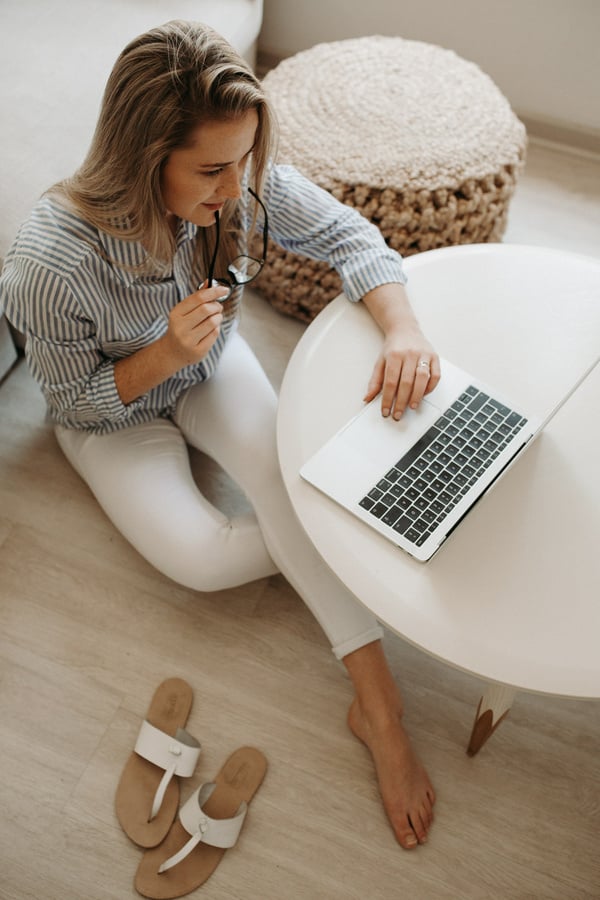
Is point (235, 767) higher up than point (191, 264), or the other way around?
point (191, 264)

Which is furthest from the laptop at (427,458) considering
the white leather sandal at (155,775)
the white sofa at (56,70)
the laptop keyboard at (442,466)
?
the white sofa at (56,70)

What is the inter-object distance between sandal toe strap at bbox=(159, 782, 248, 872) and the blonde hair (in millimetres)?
799


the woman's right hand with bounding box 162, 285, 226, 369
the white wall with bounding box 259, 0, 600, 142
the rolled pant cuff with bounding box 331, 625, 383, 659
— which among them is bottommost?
the rolled pant cuff with bounding box 331, 625, 383, 659

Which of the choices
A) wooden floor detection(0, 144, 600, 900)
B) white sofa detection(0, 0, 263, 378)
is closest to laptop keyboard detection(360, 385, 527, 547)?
wooden floor detection(0, 144, 600, 900)

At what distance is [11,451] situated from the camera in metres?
1.48

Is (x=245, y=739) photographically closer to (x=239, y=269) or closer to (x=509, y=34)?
(x=239, y=269)

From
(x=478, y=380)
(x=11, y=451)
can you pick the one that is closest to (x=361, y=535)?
(x=478, y=380)

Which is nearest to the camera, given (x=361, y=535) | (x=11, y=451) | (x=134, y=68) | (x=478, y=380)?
(x=134, y=68)

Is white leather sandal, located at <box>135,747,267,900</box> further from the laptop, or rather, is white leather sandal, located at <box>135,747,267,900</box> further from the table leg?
the laptop

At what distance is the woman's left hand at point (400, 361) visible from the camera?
1.03 meters

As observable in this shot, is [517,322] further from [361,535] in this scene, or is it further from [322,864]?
[322,864]

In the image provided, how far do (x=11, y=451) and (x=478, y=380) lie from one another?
891 millimetres

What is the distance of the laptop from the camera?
95 cm

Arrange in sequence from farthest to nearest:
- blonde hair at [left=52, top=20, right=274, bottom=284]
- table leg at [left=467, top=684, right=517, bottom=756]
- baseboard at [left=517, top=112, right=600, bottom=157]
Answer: baseboard at [left=517, top=112, right=600, bottom=157], table leg at [left=467, top=684, right=517, bottom=756], blonde hair at [left=52, top=20, right=274, bottom=284]
